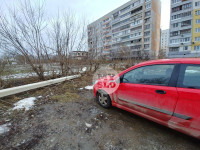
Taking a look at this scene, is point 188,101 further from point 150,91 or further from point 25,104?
point 25,104

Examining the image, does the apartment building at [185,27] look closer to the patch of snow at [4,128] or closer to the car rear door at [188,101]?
the car rear door at [188,101]

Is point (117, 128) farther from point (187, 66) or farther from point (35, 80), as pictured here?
point (35, 80)

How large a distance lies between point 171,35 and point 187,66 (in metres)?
39.7

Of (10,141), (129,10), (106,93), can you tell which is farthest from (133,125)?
(129,10)

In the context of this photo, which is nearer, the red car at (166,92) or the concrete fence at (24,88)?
the red car at (166,92)

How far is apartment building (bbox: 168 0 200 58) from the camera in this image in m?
26.1

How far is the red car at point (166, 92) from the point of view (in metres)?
1.41

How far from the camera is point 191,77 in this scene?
148cm

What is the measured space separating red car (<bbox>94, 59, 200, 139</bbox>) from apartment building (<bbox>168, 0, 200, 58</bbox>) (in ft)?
115

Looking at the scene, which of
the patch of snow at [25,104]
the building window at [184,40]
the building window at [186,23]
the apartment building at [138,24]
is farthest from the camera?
the apartment building at [138,24]

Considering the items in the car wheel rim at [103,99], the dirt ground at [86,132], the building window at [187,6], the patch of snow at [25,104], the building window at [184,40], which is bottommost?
the dirt ground at [86,132]

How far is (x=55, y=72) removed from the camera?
604 centimetres

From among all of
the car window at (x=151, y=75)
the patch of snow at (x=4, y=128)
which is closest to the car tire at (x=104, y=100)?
the car window at (x=151, y=75)

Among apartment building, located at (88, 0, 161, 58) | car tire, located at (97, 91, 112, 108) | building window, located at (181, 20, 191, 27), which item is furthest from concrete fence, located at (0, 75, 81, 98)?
building window, located at (181, 20, 191, 27)
